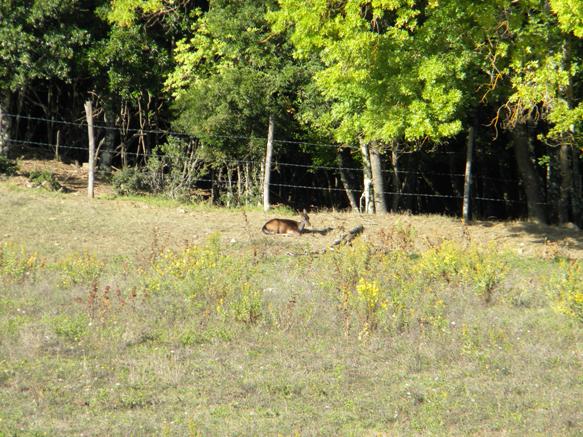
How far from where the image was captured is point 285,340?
1086 cm

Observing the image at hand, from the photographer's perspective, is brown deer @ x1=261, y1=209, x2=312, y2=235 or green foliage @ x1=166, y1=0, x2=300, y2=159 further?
green foliage @ x1=166, y1=0, x2=300, y2=159

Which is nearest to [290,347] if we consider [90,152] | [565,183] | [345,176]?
[565,183]

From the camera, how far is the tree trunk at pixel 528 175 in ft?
70.1

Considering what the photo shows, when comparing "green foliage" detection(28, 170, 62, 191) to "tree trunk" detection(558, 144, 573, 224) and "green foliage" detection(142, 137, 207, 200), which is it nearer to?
"green foliage" detection(142, 137, 207, 200)

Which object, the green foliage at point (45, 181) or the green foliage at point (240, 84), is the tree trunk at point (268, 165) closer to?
the green foliage at point (240, 84)

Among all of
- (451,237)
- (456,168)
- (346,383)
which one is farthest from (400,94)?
(456,168)

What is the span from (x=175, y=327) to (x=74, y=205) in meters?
10.3

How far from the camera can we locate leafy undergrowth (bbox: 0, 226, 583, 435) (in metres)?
8.19

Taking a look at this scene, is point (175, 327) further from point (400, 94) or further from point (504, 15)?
point (504, 15)

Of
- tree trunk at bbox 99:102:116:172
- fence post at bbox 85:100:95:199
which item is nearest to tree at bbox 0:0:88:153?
tree trunk at bbox 99:102:116:172

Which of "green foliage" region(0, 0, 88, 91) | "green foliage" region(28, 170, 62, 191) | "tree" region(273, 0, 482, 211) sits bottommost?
"green foliage" region(28, 170, 62, 191)

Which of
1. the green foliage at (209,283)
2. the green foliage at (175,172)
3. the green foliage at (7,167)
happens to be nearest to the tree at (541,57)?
the green foliage at (209,283)

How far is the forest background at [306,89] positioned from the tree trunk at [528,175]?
1.5 inches

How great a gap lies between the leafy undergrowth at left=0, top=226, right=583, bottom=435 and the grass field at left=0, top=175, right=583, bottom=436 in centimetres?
3
